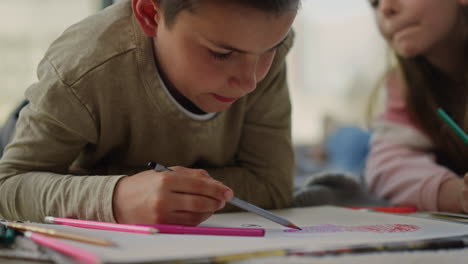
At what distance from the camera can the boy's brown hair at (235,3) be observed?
55cm

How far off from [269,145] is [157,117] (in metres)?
0.18

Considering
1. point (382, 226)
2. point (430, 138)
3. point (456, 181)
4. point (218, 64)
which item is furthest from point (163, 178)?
point (430, 138)

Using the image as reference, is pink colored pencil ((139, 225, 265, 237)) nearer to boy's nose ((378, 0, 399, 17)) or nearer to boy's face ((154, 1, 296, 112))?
boy's face ((154, 1, 296, 112))

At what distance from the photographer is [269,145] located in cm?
84

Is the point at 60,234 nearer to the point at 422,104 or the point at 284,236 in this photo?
the point at 284,236

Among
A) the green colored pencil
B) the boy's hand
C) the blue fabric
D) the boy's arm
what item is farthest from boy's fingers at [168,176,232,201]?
the blue fabric

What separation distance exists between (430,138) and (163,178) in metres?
0.64

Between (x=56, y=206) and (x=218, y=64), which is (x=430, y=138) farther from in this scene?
(x=56, y=206)

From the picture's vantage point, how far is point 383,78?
1152mm

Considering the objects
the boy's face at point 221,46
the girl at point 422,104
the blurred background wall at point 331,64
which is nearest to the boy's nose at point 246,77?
the boy's face at point 221,46

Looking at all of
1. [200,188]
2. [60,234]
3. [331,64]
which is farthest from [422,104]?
[331,64]

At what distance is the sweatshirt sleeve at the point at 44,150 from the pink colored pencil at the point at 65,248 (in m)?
0.14

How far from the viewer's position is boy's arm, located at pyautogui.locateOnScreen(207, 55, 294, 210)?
0.82 m

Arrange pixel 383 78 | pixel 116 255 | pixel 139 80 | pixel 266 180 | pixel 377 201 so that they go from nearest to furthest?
pixel 116 255, pixel 139 80, pixel 266 180, pixel 377 201, pixel 383 78
